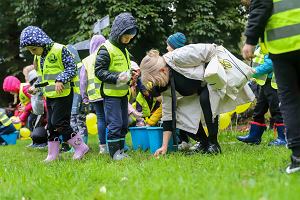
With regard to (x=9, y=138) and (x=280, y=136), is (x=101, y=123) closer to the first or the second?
(x=280, y=136)

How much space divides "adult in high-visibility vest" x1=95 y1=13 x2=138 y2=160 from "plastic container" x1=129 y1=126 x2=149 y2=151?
0.84 metres

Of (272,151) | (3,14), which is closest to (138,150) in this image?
(272,151)

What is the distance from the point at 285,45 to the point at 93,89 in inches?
150

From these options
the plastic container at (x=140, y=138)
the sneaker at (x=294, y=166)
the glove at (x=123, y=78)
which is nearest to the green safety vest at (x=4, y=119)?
the plastic container at (x=140, y=138)

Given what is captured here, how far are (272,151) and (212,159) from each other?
889 mm

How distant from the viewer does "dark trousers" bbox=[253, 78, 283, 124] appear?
6.05 meters

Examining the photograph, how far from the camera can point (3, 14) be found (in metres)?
18.3

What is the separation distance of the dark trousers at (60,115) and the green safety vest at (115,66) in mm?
595

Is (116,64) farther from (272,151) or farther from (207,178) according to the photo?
(207,178)

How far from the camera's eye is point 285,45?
11.1 ft

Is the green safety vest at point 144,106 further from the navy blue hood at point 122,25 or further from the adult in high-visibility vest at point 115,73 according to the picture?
the navy blue hood at point 122,25

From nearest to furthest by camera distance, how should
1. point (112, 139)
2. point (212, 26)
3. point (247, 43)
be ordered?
point (247, 43) → point (112, 139) → point (212, 26)

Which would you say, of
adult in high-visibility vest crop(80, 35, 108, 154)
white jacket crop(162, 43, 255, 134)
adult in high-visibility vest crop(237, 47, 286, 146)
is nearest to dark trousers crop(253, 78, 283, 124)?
adult in high-visibility vest crop(237, 47, 286, 146)

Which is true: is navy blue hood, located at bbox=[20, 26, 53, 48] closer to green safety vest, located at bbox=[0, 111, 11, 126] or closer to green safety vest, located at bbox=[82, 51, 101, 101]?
green safety vest, located at bbox=[82, 51, 101, 101]
